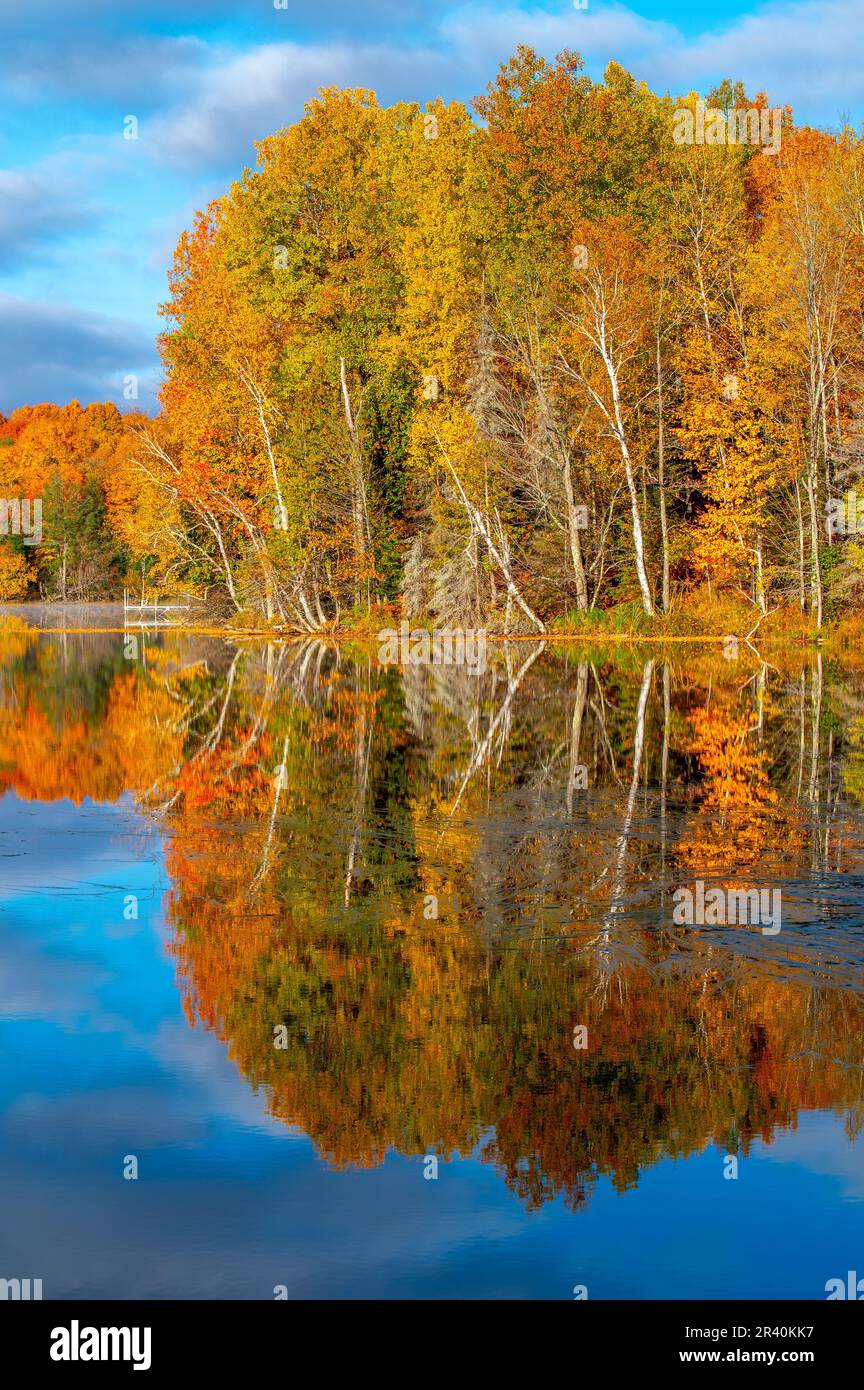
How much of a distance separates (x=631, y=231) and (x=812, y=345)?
884 centimetres

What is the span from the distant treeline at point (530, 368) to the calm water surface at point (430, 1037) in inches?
1086

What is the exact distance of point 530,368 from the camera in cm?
4522

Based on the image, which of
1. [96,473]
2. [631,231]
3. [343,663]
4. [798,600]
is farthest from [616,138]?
[96,473]

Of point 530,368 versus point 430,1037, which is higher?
point 530,368

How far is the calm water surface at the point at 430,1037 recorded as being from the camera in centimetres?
517

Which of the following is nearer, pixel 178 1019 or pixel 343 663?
pixel 178 1019

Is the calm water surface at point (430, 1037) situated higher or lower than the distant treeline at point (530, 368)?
lower

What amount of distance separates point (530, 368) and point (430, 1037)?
132 ft

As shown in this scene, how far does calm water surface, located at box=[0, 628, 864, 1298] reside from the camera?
517cm

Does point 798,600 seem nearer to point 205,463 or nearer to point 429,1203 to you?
point 205,463

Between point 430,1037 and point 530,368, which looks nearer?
point 430,1037

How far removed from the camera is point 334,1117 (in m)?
6.17

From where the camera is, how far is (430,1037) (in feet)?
23.0

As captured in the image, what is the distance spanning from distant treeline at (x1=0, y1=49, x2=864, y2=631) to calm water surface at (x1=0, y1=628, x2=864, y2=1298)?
90.5 ft
